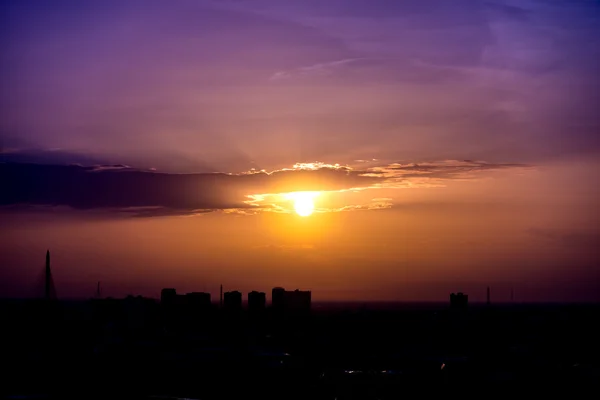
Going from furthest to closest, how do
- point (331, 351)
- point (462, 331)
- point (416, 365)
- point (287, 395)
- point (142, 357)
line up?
point (462, 331), point (331, 351), point (142, 357), point (416, 365), point (287, 395)

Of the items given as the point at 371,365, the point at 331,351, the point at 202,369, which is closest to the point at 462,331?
the point at 331,351

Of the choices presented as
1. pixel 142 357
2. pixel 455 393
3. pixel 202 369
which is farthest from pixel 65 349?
pixel 455 393

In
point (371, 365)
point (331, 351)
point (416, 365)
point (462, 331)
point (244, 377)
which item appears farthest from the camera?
point (462, 331)

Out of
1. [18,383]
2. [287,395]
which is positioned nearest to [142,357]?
[18,383]

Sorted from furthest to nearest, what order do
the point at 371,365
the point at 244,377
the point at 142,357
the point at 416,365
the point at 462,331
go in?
the point at 462,331, the point at 371,365, the point at 142,357, the point at 416,365, the point at 244,377

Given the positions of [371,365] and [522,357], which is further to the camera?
[371,365]

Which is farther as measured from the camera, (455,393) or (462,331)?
(462,331)

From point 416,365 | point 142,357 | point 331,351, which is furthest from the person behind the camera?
point 331,351

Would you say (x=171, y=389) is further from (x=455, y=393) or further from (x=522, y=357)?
(x=522, y=357)

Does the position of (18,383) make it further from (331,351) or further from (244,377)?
(331,351)
